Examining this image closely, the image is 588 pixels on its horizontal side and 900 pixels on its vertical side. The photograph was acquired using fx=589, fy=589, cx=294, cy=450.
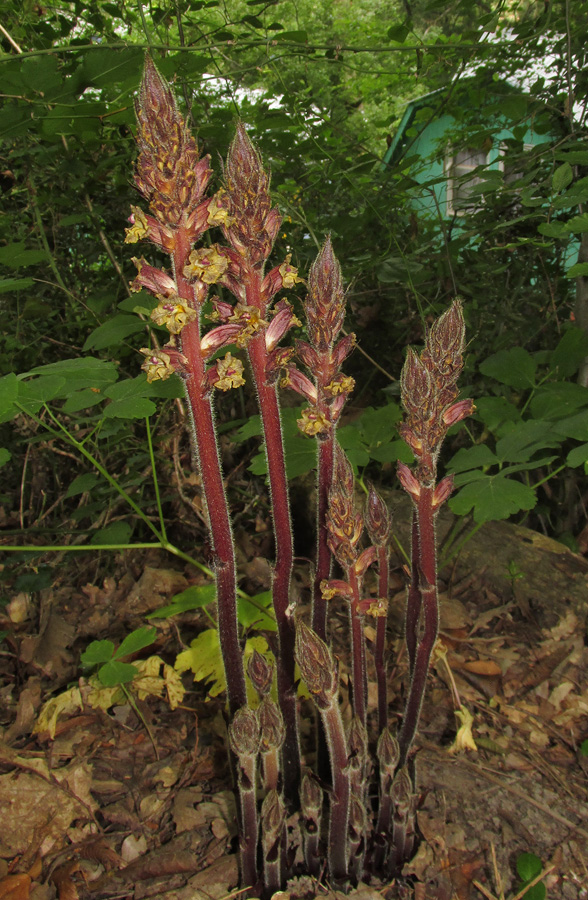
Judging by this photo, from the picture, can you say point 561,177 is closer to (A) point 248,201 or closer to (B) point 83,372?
(A) point 248,201

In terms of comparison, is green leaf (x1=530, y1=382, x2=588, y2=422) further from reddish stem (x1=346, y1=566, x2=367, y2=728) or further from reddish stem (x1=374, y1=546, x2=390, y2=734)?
reddish stem (x1=346, y1=566, x2=367, y2=728)

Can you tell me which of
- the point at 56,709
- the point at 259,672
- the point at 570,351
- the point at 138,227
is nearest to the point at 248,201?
the point at 138,227

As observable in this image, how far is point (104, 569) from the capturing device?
316 cm

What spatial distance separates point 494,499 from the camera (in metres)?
1.90

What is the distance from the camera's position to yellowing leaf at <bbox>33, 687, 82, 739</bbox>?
2096 mm

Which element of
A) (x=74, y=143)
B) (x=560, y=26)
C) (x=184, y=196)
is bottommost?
(x=184, y=196)

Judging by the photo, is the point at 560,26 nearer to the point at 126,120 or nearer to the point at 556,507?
the point at 126,120

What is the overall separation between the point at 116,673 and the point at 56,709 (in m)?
0.32

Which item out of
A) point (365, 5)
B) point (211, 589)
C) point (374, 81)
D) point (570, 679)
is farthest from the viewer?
point (365, 5)

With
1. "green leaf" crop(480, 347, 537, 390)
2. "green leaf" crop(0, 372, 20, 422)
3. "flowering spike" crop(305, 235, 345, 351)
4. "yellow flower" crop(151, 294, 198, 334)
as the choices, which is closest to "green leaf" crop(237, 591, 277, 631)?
"green leaf" crop(0, 372, 20, 422)

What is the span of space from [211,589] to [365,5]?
1124 centimetres

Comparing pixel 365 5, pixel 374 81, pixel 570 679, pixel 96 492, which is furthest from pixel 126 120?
pixel 365 5

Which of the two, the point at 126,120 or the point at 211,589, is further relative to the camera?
the point at 126,120

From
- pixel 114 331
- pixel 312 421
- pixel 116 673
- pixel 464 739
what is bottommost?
pixel 464 739
